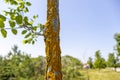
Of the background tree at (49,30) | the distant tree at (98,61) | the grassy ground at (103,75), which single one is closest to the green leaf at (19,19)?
the background tree at (49,30)

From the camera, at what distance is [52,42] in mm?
2512

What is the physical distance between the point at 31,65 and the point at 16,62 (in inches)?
89.1

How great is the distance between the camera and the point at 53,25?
2.60 m

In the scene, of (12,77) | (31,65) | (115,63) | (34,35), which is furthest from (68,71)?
(115,63)

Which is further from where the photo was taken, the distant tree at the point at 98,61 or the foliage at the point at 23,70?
the distant tree at the point at 98,61

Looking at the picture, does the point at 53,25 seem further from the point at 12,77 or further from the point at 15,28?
the point at 12,77

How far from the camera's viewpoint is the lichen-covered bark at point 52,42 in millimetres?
2436

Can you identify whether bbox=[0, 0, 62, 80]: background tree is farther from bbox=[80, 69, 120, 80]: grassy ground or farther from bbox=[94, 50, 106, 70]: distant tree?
bbox=[94, 50, 106, 70]: distant tree

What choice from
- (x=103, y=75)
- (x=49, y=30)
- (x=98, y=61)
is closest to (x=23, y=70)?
(x=103, y=75)

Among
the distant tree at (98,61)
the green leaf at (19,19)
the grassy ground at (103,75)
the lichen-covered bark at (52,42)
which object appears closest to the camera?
the green leaf at (19,19)

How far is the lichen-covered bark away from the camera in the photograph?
244 centimetres

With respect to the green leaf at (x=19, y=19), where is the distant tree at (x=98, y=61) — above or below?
above

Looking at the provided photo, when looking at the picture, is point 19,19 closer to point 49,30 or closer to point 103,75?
point 49,30

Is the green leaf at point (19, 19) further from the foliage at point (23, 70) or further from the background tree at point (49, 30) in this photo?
the foliage at point (23, 70)
